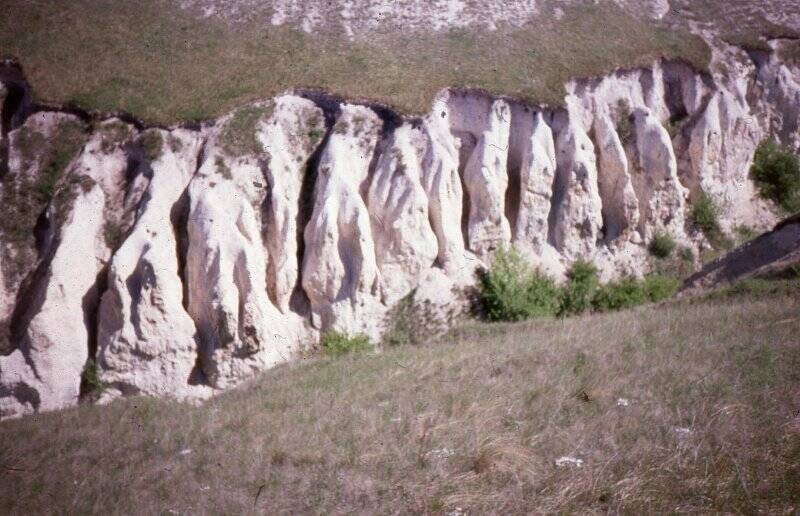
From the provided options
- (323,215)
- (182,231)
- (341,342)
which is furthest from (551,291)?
(182,231)

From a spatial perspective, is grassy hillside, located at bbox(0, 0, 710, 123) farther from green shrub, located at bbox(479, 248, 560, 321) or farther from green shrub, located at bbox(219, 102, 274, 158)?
green shrub, located at bbox(479, 248, 560, 321)

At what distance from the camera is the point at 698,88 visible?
23.0m

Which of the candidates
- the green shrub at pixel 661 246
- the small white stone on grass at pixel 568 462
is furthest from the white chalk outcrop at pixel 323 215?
the small white stone on grass at pixel 568 462

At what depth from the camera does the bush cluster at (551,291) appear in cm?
1780

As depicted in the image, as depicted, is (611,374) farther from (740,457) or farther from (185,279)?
(185,279)

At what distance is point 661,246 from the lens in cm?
2084

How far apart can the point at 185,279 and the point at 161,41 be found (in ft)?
32.6

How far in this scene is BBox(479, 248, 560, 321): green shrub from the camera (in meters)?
17.6

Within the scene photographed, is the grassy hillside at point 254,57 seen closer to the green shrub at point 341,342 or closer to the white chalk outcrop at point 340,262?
the white chalk outcrop at point 340,262

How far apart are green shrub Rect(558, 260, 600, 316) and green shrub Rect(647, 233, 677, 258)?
3027mm

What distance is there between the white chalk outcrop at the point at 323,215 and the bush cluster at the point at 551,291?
71 centimetres

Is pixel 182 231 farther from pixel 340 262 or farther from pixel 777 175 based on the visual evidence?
pixel 777 175

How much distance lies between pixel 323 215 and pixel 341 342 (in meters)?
3.89

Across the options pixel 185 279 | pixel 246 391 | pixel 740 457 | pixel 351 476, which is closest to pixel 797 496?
pixel 740 457
